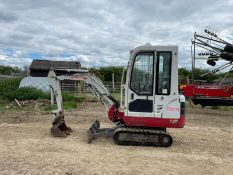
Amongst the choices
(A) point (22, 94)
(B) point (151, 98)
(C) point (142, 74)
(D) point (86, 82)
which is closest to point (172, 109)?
(B) point (151, 98)

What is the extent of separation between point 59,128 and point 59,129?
182mm

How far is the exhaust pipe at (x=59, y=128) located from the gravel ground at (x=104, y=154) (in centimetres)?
20

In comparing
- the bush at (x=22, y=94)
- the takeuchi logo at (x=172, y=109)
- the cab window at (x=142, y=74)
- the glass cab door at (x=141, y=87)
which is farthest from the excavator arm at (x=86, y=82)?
the bush at (x=22, y=94)

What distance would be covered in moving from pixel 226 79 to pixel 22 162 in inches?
510

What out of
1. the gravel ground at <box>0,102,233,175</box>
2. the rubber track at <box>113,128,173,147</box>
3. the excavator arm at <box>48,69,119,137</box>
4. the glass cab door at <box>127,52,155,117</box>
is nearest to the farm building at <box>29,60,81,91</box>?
the excavator arm at <box>48,69,119,137</box>

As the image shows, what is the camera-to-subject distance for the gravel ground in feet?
23.5

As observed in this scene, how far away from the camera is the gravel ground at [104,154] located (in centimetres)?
716

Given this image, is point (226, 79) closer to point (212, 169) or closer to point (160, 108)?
point (160, 108)

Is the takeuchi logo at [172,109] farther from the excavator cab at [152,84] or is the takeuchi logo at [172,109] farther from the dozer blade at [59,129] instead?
the dozer blade at [59,129]

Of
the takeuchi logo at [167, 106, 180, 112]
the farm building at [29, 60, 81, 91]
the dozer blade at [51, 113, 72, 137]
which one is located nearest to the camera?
the takeuchi logo at [167, 106, 180, 112]

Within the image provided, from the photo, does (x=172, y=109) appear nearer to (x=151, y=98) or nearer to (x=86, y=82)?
(x=151, y=98)

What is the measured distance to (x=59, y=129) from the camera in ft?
33.8

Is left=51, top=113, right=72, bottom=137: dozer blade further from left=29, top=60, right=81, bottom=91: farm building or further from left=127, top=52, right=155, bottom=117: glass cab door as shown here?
left=127, top=52, right=155, bottom=117: glass cab door

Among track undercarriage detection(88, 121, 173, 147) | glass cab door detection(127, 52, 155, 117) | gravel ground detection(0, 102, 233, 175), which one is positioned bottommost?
gravel ground detection(0, 102, 233, 175)
